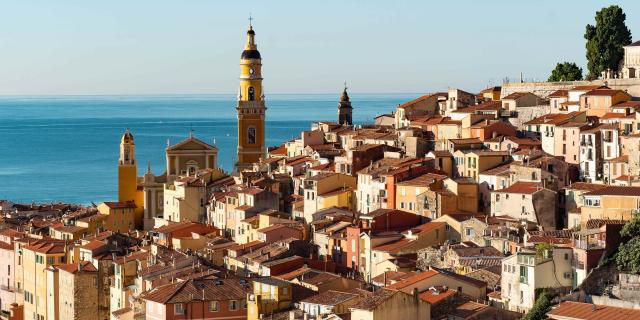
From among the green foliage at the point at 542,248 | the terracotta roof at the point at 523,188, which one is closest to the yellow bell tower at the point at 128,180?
the terracotta roof at the point at 523,188

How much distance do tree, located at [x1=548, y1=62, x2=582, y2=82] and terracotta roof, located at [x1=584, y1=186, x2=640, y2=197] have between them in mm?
25789

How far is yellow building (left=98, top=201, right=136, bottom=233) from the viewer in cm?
6153

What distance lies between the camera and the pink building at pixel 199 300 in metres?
37.9

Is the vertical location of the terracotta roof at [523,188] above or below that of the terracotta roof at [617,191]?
below

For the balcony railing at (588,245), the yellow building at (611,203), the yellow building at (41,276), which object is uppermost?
the yellow building at (611,203)

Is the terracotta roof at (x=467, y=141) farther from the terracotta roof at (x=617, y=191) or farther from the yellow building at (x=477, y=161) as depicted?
the terracotta roof at (x=617, y=191)

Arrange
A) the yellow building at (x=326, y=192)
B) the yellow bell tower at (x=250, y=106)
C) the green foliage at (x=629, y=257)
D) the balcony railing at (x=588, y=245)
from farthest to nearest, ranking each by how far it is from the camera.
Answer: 1. the yellow bell tower at (x=250, y=106)
2. the yellow building at (x=326, y=192)
3. the balcony railing at (x=588, y=245)
4. the green foliage at (x=629, y=257)

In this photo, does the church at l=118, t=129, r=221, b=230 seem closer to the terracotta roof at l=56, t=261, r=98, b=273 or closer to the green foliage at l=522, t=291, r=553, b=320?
the terracotta roof at l=56, t=261, r=98, b=273

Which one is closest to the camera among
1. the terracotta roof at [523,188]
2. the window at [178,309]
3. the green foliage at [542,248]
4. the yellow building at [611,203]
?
the green foliage at [542,248]

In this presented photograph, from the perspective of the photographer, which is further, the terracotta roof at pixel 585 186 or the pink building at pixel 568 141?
the pink building at pixel 568 141

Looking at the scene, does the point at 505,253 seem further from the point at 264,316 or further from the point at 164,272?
the point at 164,272

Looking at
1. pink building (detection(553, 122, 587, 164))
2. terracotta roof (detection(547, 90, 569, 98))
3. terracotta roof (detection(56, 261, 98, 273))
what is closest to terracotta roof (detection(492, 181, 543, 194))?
pink building (detection(553, 122, 587, 164))

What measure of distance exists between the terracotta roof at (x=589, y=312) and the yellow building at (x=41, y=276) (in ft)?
75.4

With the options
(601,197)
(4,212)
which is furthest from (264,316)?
(4,212)
